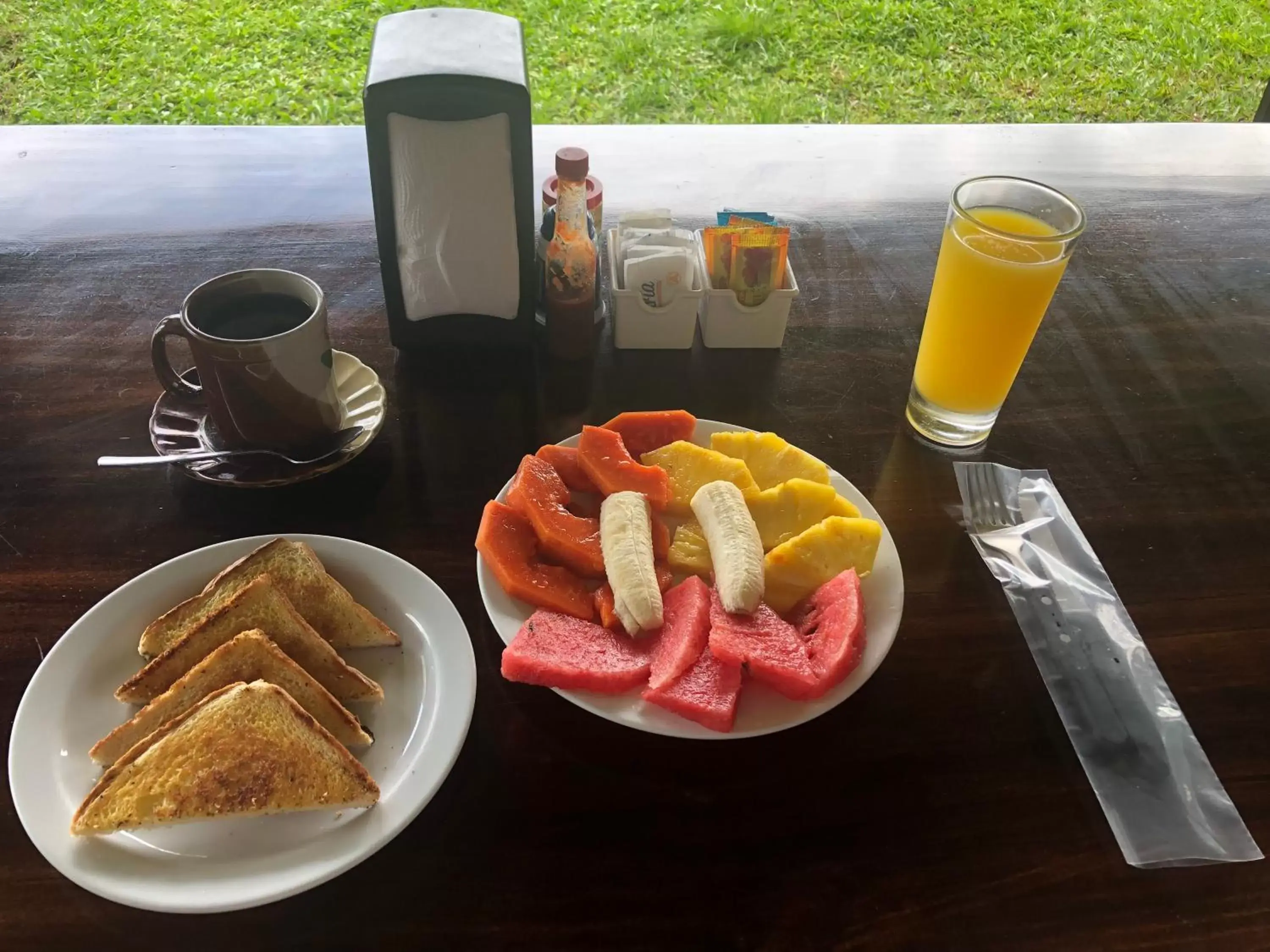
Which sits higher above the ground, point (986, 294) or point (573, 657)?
point (986, 294)

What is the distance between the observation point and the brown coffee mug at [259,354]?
0.85 metres

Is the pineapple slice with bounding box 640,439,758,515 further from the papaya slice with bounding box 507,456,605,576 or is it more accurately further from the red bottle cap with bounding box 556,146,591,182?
the red bottle cap with bounding box 556,146,591,182

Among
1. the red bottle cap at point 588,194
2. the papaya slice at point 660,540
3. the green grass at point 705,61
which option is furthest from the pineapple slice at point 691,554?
the green grass at point 705,61

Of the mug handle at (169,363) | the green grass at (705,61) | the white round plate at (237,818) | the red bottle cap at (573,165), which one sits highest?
the red bottle cap at (573,165)

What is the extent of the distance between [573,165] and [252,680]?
24.4 inches

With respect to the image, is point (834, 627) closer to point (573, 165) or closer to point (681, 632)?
point (681, 632)

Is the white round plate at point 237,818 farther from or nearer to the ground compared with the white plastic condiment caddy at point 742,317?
nearer to the ground

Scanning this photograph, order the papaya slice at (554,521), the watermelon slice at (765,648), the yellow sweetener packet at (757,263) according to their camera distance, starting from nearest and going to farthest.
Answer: the watermelon slice at (765,648) < the papaya slice at (554,521) < the yellow sweetener packet at (757,263)

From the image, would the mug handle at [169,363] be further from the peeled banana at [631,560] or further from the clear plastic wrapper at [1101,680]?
the clear plastic wrapper at [1101,680]

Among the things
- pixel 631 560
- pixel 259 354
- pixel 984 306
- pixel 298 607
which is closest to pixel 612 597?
pixel 631 560

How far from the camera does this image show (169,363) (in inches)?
37.8

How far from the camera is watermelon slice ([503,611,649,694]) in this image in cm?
71

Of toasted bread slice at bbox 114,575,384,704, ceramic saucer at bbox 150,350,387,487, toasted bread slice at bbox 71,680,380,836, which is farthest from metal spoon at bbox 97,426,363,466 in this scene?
toasted bread slice at bbox 71,680,380,836

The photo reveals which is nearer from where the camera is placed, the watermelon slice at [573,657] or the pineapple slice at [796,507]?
the watermelon slice at [573,657]
